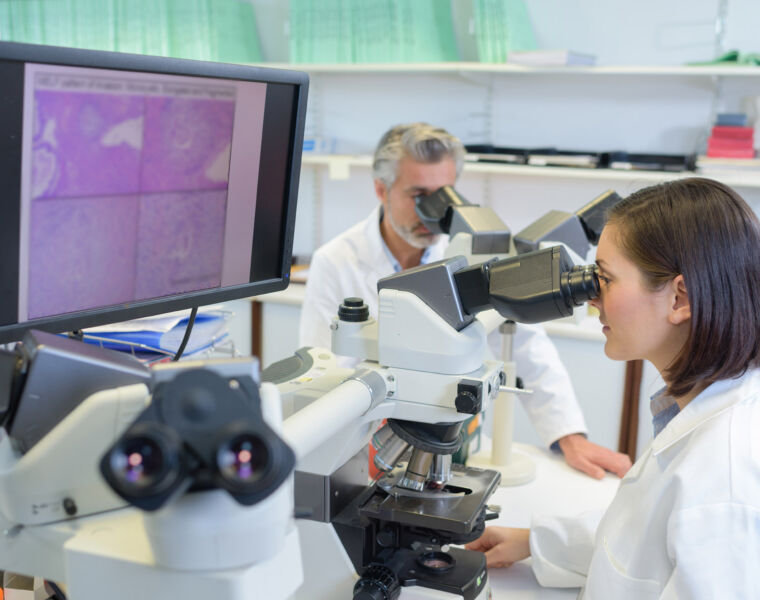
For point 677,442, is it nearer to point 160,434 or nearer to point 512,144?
point 160,434

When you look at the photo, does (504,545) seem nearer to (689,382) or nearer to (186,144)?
(689,382)

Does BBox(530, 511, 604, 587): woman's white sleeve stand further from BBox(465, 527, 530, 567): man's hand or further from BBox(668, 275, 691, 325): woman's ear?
BBox(668, 275, 691, 325): woman's ear

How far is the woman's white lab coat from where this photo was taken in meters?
0.89

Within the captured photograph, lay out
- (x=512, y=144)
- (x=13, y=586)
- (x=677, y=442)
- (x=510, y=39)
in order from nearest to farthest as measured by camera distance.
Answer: (x=13, y=586) → (x=677, y=442) → (x=510, y=39) → (x=512, y=144)

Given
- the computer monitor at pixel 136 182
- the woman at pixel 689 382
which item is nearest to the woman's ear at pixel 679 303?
the woman at pixel 689 382

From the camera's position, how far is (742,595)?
0.89 m

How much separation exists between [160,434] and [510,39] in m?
2.68

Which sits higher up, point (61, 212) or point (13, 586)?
point (61, 212)

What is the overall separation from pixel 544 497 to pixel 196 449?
1.12m

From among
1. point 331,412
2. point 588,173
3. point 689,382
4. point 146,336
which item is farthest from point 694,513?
point 588,173

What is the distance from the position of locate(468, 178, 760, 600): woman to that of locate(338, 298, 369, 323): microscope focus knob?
321mm

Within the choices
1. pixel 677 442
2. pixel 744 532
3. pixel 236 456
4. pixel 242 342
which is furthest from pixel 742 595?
pixel 242 342

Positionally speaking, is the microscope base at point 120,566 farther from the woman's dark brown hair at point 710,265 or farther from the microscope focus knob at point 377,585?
the woman's dark brown hair at point 710,265

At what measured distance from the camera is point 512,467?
5.12ft
